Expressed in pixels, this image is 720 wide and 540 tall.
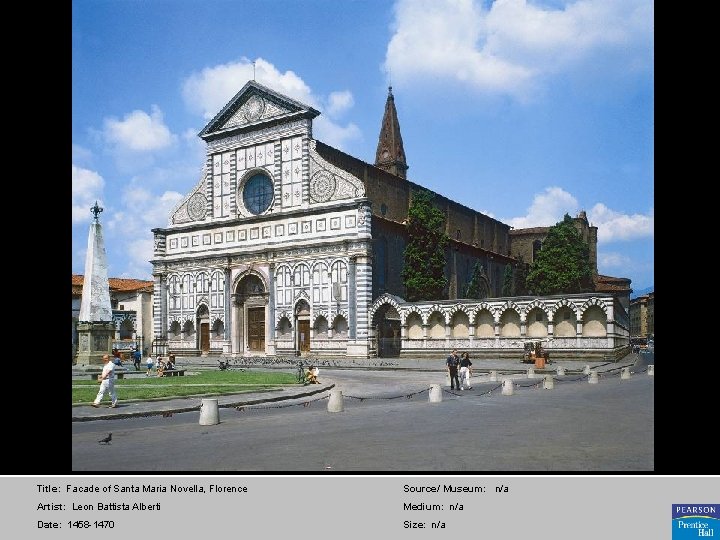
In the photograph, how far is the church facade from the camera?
47.2 meters

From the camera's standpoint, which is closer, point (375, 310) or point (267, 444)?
point (267, 444)

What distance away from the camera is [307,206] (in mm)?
49000

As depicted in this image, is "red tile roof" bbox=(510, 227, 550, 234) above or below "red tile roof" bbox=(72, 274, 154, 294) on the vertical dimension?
above

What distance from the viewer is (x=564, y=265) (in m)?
51.0

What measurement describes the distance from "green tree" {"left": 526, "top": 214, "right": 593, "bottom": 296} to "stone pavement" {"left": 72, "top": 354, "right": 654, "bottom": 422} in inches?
269

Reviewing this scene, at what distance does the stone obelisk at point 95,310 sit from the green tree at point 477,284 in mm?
34731

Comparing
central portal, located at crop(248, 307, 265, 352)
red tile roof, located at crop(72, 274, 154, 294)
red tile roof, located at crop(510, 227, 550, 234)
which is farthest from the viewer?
red tile roof, located at crop(510, 227, 550, 234)

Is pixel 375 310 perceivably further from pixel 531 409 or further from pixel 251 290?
pixel 531 409

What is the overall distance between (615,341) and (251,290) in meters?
26.8

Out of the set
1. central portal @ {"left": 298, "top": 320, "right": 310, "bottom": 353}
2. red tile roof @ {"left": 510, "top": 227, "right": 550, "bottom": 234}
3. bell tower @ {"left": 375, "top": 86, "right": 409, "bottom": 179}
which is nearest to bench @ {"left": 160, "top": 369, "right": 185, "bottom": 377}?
central portal @ {"left": 298, "top": 320, "right": 310, "bottom": 353}
